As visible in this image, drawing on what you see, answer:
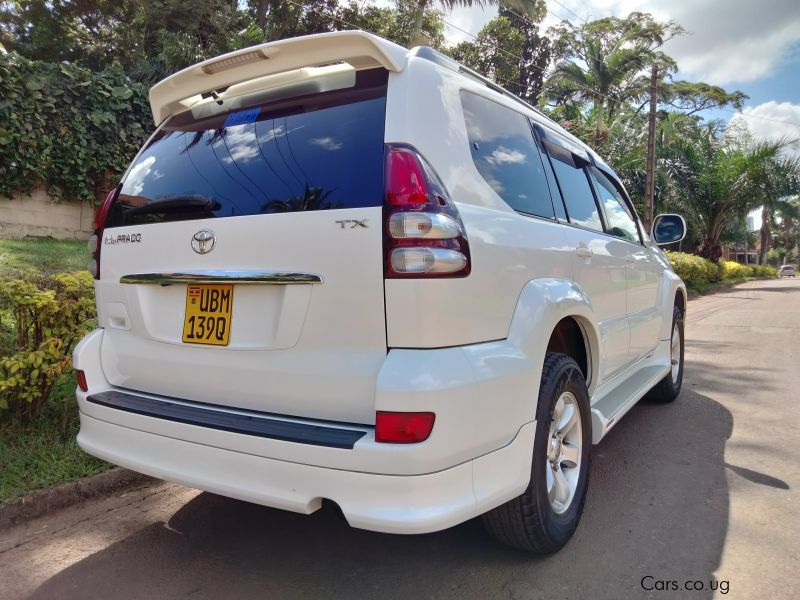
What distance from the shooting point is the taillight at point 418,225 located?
1.81 metres

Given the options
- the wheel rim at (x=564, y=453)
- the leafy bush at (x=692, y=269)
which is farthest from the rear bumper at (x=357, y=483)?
the leafy bush at (x=692, y=269)

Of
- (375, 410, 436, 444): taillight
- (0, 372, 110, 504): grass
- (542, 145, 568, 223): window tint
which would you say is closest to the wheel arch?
(542, 145, 568, 223): window tint

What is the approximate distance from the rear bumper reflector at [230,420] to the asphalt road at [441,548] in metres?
0.71

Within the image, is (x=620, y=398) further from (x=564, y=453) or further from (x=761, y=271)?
(x=761, y=271)

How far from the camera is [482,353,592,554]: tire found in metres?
2.17

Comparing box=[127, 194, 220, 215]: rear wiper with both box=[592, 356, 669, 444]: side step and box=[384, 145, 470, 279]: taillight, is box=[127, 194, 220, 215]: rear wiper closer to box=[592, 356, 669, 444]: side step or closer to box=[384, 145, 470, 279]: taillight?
box=[384, 145, 470, 279]: taillight

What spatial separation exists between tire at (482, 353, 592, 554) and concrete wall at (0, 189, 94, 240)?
392 inches

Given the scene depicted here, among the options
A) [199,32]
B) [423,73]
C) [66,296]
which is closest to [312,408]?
[423,73]

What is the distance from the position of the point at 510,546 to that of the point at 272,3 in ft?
59.6

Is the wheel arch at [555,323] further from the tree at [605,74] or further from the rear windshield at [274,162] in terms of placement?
the tree at [605,74]

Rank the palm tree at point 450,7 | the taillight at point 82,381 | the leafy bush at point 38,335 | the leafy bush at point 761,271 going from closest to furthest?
1. the taillight at point 82,381
2. the leafy bush at point 38,335
3. the palm tree at point 450,7
4. the leafy bush at point 761,271

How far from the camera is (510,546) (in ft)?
7.73

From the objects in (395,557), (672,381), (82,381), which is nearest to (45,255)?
(82,381)

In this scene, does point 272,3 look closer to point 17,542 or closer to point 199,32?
point 199,32
